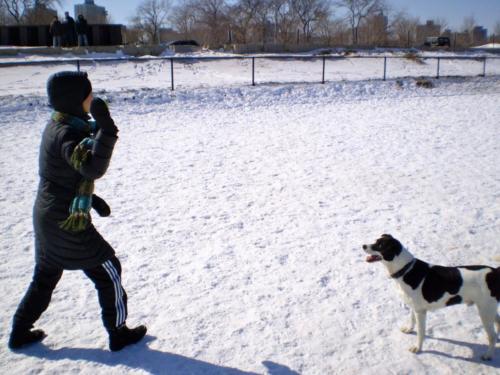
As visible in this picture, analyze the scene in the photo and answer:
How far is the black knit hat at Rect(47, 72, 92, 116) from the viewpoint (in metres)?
2.57

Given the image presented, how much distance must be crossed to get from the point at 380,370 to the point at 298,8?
48.0 meters

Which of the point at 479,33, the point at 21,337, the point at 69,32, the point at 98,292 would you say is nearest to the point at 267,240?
the point at 98,292

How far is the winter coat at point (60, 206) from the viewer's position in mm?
2592

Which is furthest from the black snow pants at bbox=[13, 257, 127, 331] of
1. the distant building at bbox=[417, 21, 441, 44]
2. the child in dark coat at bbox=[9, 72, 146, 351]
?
the distant building at bbox=[417, 21, 441, 44]

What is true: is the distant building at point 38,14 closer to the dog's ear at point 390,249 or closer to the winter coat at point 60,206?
the winter coat at point 60,206

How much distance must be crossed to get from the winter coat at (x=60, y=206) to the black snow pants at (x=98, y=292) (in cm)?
8

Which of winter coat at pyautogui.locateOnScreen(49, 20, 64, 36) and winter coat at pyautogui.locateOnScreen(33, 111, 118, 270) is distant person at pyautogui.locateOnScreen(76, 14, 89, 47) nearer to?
winter coat at pyautogui.locateOnScreen(49, 20, 64, 36)

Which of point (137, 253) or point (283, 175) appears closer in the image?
point (137, 253)

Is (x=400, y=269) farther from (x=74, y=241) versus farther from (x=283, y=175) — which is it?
(x=283, y=175)

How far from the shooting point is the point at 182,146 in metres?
8.90

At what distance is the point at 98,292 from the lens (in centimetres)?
289

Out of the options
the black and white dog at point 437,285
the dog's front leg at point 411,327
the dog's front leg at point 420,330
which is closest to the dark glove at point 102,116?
the black and white dog at point 437,285

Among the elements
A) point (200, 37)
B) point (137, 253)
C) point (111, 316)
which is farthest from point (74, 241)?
point (200, 37)

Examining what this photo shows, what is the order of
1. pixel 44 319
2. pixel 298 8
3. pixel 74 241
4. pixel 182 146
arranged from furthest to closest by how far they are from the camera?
pixel 298 8
pixel 182 146
pixel 44 319
pixel 74 241
